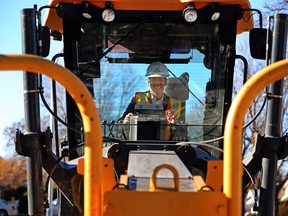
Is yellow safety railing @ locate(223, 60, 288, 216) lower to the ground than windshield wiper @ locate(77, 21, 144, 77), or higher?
lower

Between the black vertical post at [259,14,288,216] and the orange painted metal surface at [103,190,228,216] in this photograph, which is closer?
the orange painted metal surface at [103,190,228,216]

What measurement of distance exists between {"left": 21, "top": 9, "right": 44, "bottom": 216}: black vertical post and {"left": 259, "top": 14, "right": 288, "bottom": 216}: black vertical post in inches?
71.7

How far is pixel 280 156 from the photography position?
435cm

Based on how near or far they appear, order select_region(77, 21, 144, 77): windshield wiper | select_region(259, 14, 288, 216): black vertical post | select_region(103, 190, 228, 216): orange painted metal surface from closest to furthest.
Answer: select_region(103, 190, 228, 216): orange painted metal surface < select_region(259, 14, 288, 216): black vertical post < select_region(77, 21, 144, 77): windshield wiper

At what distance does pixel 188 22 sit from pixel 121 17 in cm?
62

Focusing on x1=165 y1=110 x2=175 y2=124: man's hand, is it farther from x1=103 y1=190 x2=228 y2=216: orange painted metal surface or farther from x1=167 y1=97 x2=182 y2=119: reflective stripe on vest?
x1=103 y1=190 x2=228 y2=216: orange painted metal surface

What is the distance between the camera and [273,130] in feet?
14.2

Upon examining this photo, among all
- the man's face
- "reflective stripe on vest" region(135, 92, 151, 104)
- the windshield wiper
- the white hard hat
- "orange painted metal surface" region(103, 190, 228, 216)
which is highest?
the windshield wiper

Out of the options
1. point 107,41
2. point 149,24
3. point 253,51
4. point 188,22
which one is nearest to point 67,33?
point 107,41

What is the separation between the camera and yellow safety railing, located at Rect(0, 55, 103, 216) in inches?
114

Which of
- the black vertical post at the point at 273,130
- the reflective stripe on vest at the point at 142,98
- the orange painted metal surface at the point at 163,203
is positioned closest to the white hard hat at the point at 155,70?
the reflective stripe on vest at the point at 142,98

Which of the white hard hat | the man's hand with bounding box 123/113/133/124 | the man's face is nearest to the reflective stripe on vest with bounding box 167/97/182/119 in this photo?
the man's face

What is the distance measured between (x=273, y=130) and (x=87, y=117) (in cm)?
194

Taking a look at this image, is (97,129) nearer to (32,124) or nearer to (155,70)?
(32,124)
